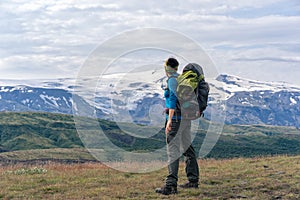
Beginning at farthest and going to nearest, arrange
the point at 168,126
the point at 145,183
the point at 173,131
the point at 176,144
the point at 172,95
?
1. the point at 145,183
2. the point at 176,144
3. the point at 173,131
4. the point at 168,126
5. the point at 172,95

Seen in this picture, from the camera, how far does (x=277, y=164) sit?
787 inches

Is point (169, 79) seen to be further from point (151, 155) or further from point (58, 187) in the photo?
point (151, 155)

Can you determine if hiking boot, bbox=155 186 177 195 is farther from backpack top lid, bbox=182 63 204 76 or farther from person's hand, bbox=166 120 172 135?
backpack top lid, bbox=182 63 204 76

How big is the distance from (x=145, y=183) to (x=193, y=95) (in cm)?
440

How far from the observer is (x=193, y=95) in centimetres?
1297

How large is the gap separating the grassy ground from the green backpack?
264cm

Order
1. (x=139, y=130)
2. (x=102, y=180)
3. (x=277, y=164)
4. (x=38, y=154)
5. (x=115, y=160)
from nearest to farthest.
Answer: (x=102, y=180)
(x=139, y=130)
(x=277, y=164)
(x=115, y=160)
(x=38, y=154)

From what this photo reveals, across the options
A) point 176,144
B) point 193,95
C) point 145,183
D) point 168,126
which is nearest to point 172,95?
point 193,95

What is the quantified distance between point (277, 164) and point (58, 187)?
35.5 ft

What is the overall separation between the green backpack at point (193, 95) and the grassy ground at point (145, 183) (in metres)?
2.64

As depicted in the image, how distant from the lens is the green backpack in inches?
507

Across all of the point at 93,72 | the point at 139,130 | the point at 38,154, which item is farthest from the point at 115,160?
the point at 38,154

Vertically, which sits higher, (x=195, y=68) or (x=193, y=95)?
(x=195, y=68)

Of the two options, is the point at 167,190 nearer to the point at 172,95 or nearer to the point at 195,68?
the point at 172,95
